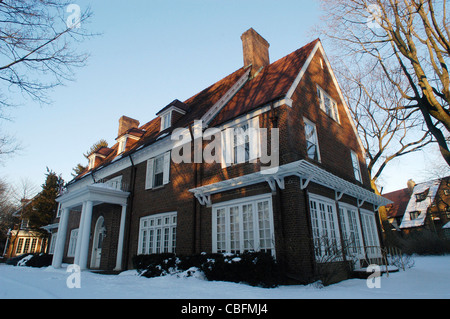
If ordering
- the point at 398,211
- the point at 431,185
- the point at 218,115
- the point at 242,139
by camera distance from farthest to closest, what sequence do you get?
the point at 398,211, the point at 431,185, the point at 218,115, the point at 242,139

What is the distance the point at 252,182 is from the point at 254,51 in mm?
9375

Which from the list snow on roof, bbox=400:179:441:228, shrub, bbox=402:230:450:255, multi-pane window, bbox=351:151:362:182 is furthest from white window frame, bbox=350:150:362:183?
snow on roof, bbox=400:179:441:228

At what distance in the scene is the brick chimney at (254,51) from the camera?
16.0 metres

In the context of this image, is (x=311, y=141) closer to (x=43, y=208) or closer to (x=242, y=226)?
(x=242, y=226)

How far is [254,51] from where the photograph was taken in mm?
16266

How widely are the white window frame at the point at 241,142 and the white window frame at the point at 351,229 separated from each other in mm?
4728

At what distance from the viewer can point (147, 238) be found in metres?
14.5

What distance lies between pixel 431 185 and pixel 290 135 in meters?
38.8

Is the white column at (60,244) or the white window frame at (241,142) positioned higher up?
the white window frame at (241,142)

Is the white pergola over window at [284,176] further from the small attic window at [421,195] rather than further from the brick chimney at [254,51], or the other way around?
the small attic window at [421,195]

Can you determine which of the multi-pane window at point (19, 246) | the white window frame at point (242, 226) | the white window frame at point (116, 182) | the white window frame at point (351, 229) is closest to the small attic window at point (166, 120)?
the white window frame at point (116, 182)
